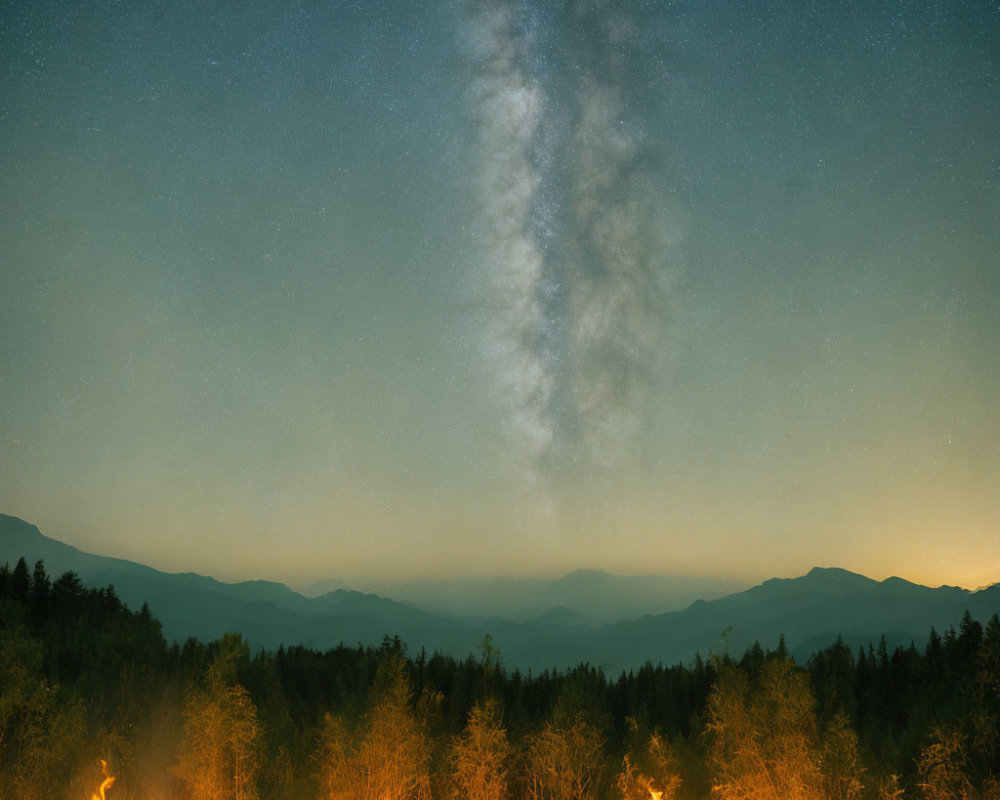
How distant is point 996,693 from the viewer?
5500 cm

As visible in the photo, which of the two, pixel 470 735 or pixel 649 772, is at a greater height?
pixel 470 735

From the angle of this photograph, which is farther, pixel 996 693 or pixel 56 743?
pixel 56 743

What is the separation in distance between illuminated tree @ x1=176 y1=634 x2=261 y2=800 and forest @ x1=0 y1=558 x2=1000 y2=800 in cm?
17

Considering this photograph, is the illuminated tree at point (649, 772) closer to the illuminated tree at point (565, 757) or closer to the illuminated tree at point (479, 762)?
the illuminated tree at point (565, 757)

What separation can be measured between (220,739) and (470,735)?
1064 inches

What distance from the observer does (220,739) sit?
57.0 metres

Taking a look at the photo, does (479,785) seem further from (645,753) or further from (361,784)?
(645,753)

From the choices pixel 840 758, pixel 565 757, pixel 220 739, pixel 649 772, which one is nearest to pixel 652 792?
pixel 840 758

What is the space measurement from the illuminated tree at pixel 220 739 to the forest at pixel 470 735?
6.5 inches

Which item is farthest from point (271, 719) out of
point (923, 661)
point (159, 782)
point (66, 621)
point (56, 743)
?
point (923, 661)

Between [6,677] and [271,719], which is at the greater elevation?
[6,677]

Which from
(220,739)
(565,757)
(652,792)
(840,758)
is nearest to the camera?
(652,792)

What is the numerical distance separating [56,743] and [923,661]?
402 ft

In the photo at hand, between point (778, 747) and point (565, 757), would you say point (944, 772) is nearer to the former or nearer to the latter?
point (778, 747)
